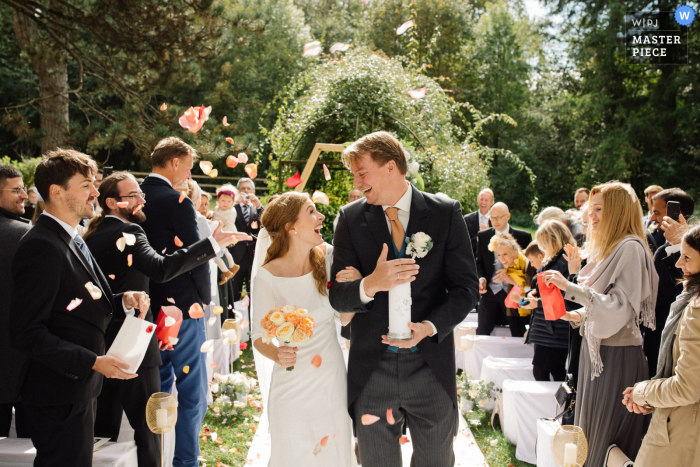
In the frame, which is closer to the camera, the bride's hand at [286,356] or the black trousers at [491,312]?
the bride's hand at [286,356]

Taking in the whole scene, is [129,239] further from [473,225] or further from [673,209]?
[473,225]

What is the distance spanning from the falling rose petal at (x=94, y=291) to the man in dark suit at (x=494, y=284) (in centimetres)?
416

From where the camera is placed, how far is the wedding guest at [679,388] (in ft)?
7.30

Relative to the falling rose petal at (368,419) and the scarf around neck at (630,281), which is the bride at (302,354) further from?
the scarf around neck at (630,281)

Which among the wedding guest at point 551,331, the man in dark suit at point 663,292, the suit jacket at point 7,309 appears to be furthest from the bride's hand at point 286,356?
the man in dark suit at point 663,292

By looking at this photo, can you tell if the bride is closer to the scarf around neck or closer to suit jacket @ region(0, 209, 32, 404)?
the scarf around neck

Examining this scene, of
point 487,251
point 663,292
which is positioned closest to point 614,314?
point 663,292

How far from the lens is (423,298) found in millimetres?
2369

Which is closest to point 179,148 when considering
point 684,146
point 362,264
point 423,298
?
point 362,264

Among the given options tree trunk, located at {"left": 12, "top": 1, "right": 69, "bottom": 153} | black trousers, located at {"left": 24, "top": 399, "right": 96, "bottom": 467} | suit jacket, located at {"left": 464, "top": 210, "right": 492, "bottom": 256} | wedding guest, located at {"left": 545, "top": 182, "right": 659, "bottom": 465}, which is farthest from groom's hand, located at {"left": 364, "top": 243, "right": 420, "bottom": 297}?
tree trunk, located at {"left": 12, "top": 1, "right": 69, "bottom": 153}

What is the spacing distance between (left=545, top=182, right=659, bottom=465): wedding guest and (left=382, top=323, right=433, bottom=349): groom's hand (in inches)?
40.0

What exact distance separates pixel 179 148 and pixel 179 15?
7374mm

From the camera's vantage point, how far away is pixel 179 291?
134 inches

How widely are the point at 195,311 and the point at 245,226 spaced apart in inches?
179
